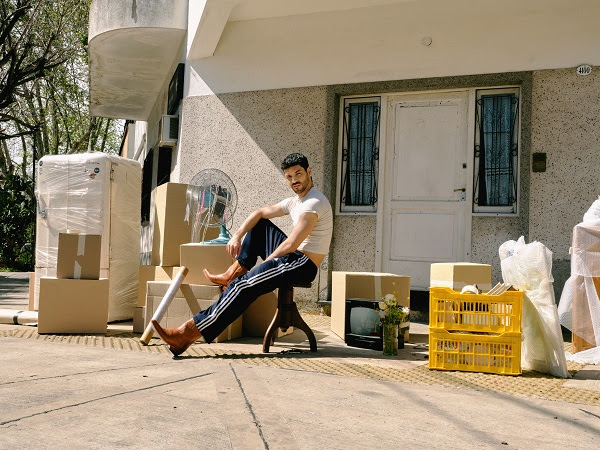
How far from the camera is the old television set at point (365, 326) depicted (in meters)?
5.20

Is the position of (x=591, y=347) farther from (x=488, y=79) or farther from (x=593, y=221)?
(x=488, y=79)

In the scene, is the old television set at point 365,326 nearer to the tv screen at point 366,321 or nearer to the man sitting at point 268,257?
the tv screen at point 366,321

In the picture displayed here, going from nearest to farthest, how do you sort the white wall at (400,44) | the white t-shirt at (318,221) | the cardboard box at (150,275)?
1. the white t-shirt at (318,221)
2. the cardboard box at (150,275)
3. the white wall at (400,44)

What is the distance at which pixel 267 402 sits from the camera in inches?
123

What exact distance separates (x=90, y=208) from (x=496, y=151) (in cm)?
411

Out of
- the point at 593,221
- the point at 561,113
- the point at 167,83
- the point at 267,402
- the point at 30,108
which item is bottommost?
the point at 267,402

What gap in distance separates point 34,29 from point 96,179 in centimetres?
1020

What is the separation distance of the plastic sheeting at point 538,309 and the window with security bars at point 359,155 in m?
3.18

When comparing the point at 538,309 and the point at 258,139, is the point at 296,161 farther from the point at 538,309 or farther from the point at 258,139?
the point at 258,139

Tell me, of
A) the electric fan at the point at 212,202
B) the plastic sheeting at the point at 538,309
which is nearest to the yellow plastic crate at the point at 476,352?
the plastic sheeting at the point at 538,309

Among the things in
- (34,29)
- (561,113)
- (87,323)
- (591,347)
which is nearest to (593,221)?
(591,347)

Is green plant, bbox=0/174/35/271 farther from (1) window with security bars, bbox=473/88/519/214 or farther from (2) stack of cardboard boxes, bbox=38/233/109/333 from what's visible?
(1) window with security bars, bbox=473/88/519/214

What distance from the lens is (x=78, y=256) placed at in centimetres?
559

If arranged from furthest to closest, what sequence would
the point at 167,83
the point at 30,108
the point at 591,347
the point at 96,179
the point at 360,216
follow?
1. the point at 30,108
2. the point at 167,83
3. the point at 360,216
4. the point at 96,179
5. the point at 591,347
